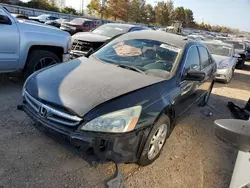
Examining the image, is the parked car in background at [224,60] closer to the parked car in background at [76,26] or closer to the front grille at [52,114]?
the front grille at [52,114]

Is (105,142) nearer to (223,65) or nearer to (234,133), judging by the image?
(234,133)

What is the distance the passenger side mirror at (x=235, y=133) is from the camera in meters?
1.22

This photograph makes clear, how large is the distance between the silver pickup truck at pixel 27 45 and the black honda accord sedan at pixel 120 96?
5.48 ft

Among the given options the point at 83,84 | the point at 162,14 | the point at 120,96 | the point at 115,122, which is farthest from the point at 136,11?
the point at 115,122

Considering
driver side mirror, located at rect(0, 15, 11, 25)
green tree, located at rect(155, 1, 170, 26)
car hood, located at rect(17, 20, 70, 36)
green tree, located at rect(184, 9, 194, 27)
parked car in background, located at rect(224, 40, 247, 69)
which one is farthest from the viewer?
green tree, located at rect(184, 9, 194, 27)

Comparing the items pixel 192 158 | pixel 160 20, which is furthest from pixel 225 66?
pixel 160 20

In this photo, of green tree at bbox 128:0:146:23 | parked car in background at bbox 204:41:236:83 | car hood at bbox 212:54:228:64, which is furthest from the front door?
green tree at bbox 128:0:146:23

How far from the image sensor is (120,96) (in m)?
2.54

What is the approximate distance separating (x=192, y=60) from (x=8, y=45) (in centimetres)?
335

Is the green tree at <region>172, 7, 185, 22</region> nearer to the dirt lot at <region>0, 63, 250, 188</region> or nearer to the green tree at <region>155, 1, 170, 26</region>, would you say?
the green tree at <region>155, 1, 170, 26</region>

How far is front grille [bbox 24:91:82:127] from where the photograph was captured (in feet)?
7.74

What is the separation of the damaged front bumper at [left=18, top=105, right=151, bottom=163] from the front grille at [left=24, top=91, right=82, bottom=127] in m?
0.05

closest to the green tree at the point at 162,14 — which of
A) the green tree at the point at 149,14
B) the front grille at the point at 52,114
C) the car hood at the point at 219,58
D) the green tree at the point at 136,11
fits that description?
the green tree at the point at 149,14

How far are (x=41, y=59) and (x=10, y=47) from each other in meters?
0.76
